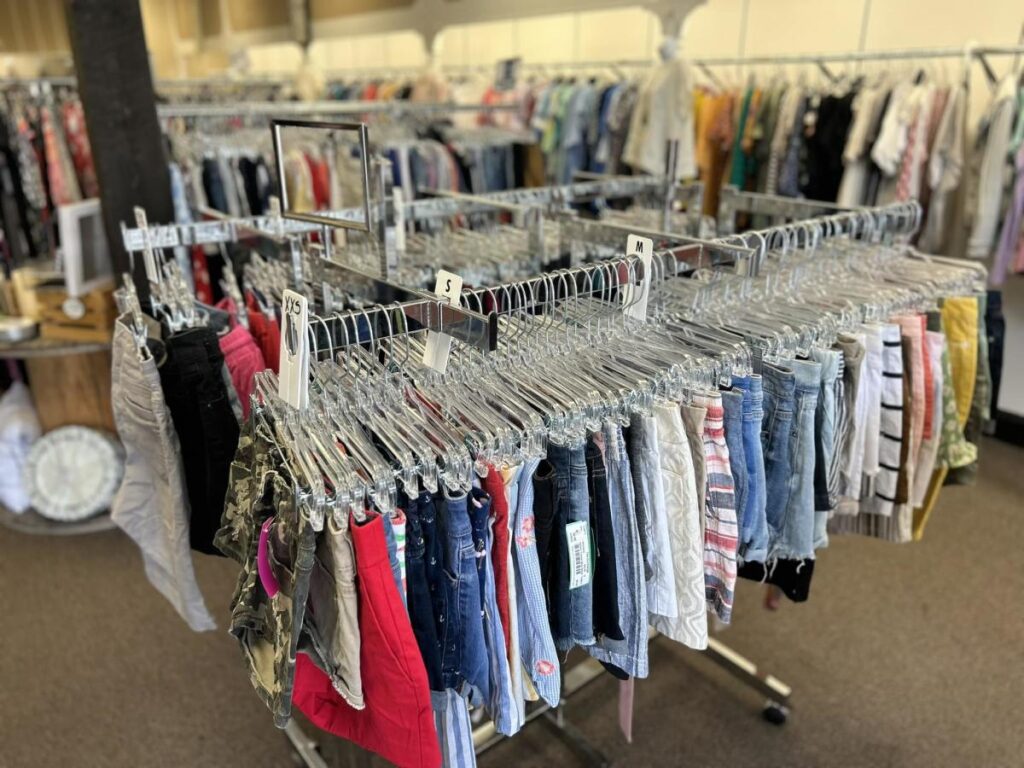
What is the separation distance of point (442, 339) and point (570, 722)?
4.88 ft

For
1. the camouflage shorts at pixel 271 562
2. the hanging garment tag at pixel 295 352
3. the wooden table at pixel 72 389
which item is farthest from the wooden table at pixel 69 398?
the hanging garment tag at pixel 295 352

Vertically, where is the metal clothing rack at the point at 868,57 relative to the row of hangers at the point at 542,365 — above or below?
above

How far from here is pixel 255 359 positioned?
1.47 meters

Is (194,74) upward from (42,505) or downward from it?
upward

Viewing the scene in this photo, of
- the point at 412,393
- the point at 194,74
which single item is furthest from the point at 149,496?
the point at 194,74

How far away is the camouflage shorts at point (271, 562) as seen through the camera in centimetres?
102

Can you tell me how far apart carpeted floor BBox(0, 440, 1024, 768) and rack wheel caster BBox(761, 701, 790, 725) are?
0.02m

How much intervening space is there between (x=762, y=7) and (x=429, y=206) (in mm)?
3483

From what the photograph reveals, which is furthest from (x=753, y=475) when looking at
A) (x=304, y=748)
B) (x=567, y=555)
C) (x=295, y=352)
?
(x=304, y=748)

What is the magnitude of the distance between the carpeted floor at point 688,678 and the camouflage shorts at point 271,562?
3.61 feet

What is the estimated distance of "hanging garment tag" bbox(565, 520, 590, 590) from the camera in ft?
3.88

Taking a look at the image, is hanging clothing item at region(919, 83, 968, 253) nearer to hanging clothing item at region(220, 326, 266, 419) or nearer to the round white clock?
hanging clothing item at region(220, 326, 266, 419)

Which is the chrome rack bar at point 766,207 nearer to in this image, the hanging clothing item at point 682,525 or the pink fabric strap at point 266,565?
the hanging clothing item at point 682,525

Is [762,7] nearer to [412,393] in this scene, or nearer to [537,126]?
[537,126]
